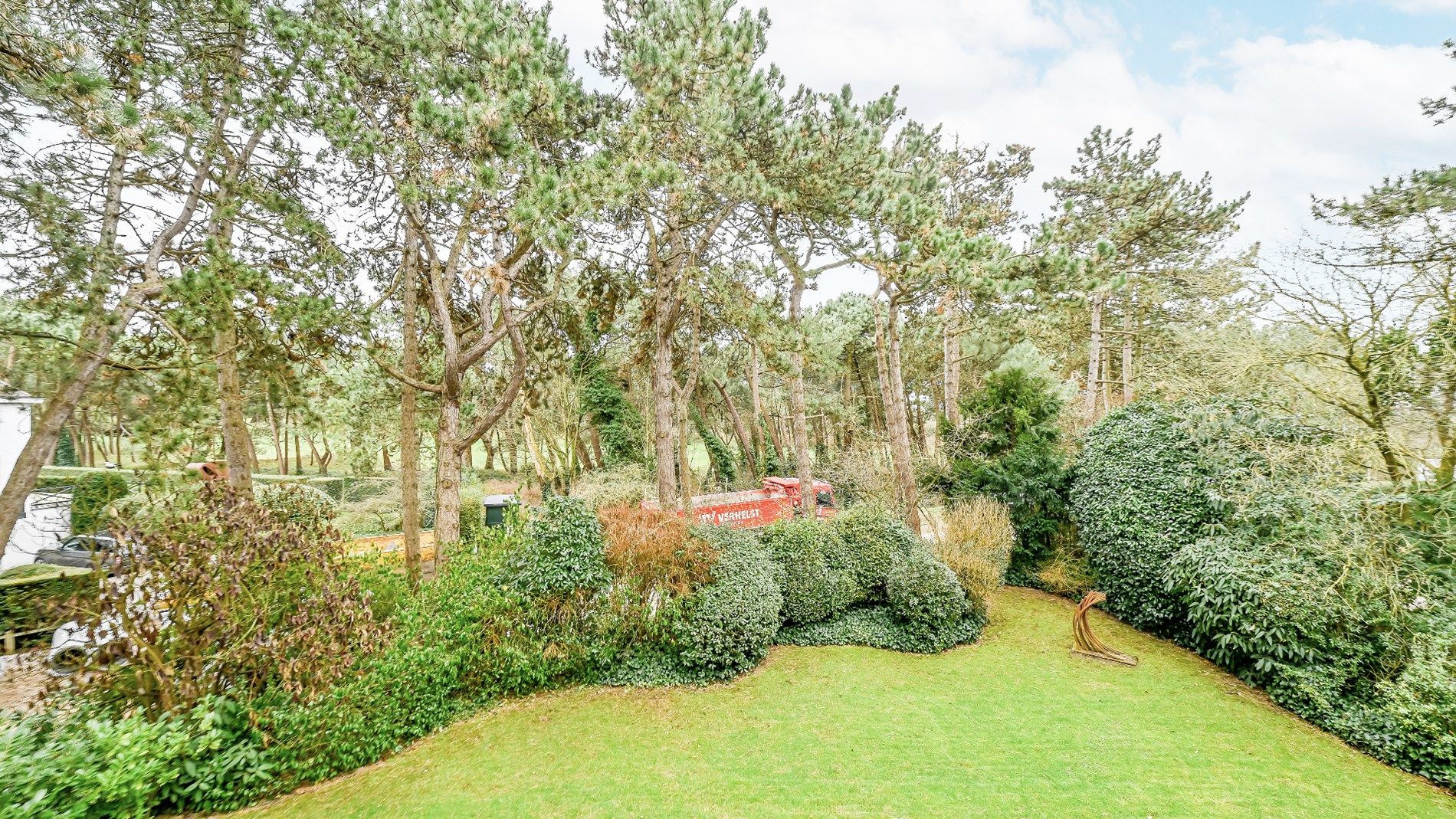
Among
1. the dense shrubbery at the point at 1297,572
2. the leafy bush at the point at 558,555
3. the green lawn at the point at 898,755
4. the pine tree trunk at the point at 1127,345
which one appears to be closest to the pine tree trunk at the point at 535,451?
the leafy bush at the point at 558,555

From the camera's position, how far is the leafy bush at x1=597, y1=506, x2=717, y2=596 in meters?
6.77

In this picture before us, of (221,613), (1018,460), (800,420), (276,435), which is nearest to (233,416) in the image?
(221,613)

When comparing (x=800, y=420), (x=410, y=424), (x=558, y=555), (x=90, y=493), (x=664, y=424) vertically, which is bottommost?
(x=558, y=555)

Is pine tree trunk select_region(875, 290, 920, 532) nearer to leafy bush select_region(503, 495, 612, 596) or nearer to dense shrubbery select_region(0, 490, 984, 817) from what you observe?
dense shrubbery select_region(0, 490, 984, 817)

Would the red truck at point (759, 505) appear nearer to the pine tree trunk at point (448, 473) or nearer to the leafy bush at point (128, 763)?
the pine tree trunk at point (448, 473)

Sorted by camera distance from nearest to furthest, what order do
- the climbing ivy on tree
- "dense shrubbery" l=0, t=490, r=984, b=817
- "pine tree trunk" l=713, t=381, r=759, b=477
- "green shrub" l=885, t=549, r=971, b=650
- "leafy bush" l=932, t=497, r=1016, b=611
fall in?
"dense shrubbery" l=0, t=490, r=984, b=817
"green shrub" l=885, t=549, r=971, b=650
"leafy bush" l=932, t=497, r=1016, b=611
the climbing ivy on tree
"pine tree trunk" l=713, t=381, r=759, b=477

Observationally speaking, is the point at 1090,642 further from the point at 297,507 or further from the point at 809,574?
the point at 297,507

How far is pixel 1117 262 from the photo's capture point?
50.3 ft

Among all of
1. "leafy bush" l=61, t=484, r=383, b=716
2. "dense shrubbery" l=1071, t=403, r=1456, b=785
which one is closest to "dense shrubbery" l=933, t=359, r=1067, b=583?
"dense shrubbery" l=1071, t=403, r=1456, b=785

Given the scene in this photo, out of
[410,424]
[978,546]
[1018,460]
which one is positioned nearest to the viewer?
[410,424]

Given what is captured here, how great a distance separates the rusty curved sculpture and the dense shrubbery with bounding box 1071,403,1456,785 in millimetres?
1084

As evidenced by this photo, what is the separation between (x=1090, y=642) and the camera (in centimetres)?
759

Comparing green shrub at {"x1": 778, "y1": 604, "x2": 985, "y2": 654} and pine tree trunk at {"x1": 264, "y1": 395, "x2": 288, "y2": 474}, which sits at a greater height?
pine tree trunk at {"x1": 264, "y1": 395, "x2": 288, "y2": 474}

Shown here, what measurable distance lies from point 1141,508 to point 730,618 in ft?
22.8
